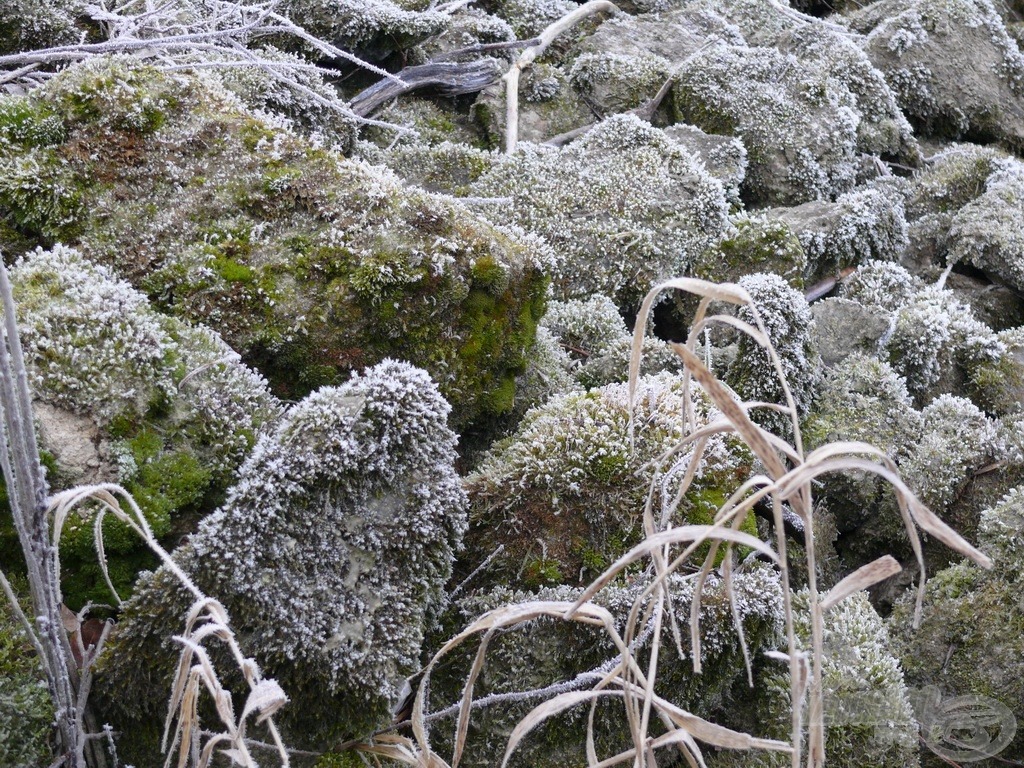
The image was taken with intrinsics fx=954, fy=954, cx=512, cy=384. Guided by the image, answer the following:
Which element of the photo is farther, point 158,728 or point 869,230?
point 869,230

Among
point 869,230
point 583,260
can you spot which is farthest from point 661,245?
point 869,230

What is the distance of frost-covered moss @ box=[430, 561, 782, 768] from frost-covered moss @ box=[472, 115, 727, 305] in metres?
1.77

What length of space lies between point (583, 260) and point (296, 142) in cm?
135

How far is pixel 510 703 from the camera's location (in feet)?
7.59

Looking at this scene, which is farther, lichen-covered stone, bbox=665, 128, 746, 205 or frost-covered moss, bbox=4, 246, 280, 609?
lichen-covered stone, bbox=665, 128, 746, 205

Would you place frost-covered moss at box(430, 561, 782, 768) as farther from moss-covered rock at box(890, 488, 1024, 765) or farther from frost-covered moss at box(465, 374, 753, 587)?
moss-covered rock at box(890, 488, 1024, 765)

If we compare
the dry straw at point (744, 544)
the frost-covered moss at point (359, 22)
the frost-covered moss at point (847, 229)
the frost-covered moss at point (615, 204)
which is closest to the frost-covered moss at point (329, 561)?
the dry straw at point (744, 544)

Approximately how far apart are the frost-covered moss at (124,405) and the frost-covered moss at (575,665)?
751mm

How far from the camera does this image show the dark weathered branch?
463 centimetres

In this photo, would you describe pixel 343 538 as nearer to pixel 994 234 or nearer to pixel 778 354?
pixel 778 354

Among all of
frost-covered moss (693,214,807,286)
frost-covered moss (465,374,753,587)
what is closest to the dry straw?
frost-covered moss (465,374,753,587)

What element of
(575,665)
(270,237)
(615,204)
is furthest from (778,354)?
(270,237)

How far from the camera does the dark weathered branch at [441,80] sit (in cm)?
463

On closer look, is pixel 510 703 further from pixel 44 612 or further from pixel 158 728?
pixel 44 612
